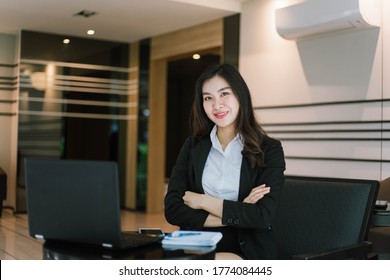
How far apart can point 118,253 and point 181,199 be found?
0.68m

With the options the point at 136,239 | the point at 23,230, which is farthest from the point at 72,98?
the point at 136,239

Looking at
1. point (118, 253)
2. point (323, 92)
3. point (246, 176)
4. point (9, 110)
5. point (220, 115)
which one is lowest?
point (118, 253)

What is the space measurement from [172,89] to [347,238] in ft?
22.5

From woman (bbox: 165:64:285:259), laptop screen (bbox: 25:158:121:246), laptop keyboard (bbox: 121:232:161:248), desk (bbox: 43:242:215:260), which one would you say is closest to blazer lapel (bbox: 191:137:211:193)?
woman (bbox: 165:64:285:259)

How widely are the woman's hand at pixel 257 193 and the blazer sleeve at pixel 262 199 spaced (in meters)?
0.01

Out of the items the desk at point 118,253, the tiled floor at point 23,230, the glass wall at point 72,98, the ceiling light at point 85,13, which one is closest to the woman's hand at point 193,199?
the desk at point 118,253

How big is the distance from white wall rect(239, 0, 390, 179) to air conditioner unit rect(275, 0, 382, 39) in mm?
169

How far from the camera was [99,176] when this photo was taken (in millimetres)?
1721

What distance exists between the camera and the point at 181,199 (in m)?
2.46

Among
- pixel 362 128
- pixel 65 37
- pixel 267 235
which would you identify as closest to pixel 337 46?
pixel 362 128

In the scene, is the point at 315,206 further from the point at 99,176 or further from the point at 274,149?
the point at 99,176

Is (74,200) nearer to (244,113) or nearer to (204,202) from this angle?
(204,202)

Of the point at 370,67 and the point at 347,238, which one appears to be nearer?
the point at 347,238

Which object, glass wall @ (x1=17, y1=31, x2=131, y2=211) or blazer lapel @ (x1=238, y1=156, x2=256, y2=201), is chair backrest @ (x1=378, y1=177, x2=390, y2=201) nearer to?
blazer lapel @ (x1=238, y1=156, x2=256, y2=201)
